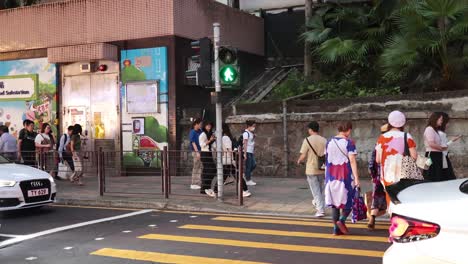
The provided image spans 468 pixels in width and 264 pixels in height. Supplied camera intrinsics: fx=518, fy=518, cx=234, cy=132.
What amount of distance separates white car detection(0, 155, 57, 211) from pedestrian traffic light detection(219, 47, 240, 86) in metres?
3.98

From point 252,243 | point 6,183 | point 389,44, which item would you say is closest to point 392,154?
point 252,243

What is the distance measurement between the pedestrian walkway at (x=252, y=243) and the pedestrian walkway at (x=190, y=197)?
1.09 metres

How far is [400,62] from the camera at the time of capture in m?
13.3

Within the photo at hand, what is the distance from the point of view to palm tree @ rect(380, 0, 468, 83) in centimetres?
1283

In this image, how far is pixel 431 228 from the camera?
3.53 metres

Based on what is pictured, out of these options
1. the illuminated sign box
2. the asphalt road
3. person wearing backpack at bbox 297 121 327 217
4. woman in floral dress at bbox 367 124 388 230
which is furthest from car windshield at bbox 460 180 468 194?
the illuminated sign box

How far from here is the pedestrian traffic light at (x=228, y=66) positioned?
10.2 m

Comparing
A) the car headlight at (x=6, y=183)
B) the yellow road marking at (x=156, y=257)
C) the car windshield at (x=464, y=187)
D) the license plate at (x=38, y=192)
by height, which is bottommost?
the yellow road marking at (x=156, y=257)

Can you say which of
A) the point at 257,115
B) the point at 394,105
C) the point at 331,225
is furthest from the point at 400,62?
the point at 331,225

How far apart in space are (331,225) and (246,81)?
11212 millimetres

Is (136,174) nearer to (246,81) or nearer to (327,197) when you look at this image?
(246,81)

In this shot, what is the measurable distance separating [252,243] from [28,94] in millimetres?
13271

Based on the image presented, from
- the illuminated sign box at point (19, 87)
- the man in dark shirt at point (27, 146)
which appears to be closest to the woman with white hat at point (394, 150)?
the man in dark shirt at point (27, 146)

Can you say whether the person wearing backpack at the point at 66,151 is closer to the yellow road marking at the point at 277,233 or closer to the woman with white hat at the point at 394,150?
the yellow road marking at the point at 277,233
